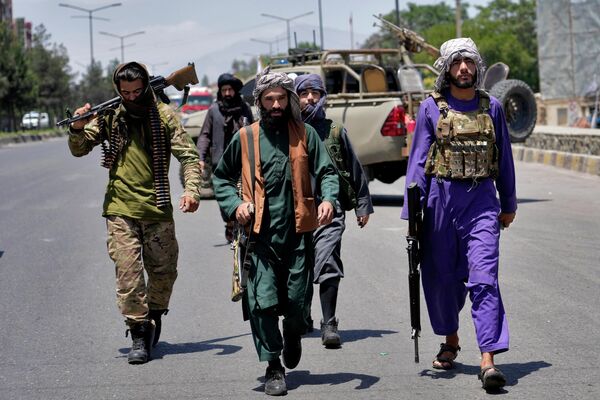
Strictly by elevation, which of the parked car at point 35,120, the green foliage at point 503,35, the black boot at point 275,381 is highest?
the green foliage at point 503,35

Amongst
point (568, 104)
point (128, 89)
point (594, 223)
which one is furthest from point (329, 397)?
point (568, 104)

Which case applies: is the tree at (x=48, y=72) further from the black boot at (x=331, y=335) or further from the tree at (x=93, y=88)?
the black boot at (x=331, y=335)

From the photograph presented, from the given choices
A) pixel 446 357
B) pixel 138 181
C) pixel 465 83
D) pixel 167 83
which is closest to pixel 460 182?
pixel 465 83

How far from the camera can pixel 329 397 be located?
241 inches

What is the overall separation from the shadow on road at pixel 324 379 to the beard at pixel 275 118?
54.2 inches

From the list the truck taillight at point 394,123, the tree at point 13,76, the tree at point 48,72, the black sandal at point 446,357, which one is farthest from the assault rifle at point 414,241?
the tree at point 48,72

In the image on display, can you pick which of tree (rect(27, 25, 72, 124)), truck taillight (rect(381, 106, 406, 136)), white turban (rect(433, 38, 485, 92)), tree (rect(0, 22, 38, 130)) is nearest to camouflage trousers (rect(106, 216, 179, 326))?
white turban (rect(433, 38, 485, 92))

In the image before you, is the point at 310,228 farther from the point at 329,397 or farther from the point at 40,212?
the point at 40,212

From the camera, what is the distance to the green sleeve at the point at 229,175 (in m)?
6.32

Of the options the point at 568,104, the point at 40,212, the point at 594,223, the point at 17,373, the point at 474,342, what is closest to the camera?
the point at 17,373

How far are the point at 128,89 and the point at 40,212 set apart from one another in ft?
36.3

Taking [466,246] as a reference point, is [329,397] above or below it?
below

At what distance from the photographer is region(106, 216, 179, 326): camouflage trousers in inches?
279

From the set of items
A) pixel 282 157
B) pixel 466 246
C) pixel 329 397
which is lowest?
pixel 329 397
